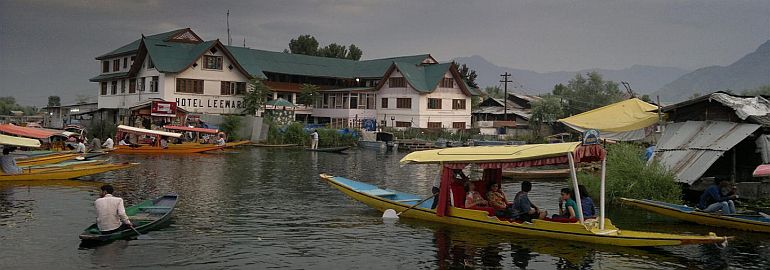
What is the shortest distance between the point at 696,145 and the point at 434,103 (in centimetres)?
4492

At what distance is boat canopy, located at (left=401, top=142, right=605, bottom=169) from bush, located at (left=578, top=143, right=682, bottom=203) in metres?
6.51

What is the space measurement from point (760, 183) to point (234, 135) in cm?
4227

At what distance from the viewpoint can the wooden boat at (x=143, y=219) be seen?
49.6 ft

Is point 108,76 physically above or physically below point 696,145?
above

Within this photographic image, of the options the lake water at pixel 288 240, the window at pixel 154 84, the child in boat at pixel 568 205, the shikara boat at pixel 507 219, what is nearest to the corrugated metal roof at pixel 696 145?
the lake water at pixel 288 240

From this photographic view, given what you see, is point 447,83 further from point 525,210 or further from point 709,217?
point 525,210

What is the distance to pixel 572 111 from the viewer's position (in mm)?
75062

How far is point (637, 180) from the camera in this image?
22.1 m

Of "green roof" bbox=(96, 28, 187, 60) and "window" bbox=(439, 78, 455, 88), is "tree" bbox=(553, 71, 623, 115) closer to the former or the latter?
"window" bbox=(439, 78, 455, 88)

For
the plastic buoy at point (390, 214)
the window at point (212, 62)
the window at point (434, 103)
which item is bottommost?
the plastic buoy at point (390, 214)

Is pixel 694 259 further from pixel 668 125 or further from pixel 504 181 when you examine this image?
pixel 504 181

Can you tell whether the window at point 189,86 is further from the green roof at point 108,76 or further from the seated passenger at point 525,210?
the seated passenger at point 525,210

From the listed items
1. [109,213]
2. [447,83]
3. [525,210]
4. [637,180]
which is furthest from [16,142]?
[447,83]

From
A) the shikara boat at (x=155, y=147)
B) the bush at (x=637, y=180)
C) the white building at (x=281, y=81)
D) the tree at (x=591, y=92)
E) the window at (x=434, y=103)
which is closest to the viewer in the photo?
the bush at (x=637, y=180)
